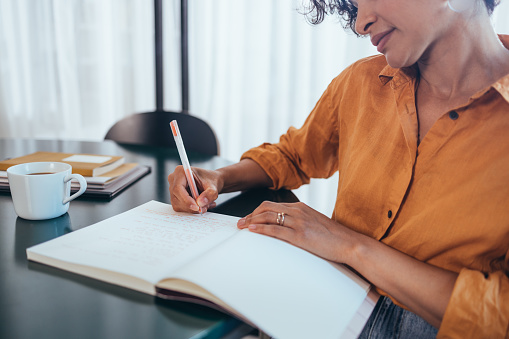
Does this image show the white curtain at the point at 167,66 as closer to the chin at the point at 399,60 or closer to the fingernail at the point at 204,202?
the chin at the point at 399,60

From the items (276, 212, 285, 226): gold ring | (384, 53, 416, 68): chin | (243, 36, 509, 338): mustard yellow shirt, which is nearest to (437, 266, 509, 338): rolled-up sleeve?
(243, 36, 509, 338): mustard yellow shirt

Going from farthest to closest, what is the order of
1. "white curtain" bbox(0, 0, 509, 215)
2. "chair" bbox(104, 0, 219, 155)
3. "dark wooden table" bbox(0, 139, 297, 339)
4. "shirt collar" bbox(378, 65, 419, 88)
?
"white curtain" bbox(0, 0, 509, 215), "chair" bbox(104, 0, 219, 155), "shirt collar" bbox(378, 65, 419, 88), "dark wooden table" bbox(0, 139, 297, 339)

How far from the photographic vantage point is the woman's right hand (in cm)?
86

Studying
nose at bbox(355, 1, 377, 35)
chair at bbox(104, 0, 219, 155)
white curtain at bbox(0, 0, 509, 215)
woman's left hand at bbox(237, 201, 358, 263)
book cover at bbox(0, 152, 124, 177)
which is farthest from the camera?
A: white curtain at bbox(0, 0, 509, 215)

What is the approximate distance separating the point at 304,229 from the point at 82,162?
63 cm

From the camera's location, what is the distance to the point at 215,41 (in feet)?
7.83

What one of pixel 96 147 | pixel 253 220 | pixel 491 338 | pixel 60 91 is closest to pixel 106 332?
pixel 253 220

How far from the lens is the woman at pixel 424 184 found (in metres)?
0.69

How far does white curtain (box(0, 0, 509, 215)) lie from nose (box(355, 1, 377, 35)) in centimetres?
130

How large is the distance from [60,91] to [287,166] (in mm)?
1981

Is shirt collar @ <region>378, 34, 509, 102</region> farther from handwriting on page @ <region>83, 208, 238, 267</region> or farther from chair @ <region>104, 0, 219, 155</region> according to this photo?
chair @ <region>104, 0, 219, 155</region>

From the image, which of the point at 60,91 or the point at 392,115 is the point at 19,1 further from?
the point at 392,115

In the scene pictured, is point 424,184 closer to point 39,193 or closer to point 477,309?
point 477,309

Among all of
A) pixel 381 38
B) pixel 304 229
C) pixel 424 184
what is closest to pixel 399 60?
pixel 381 38
